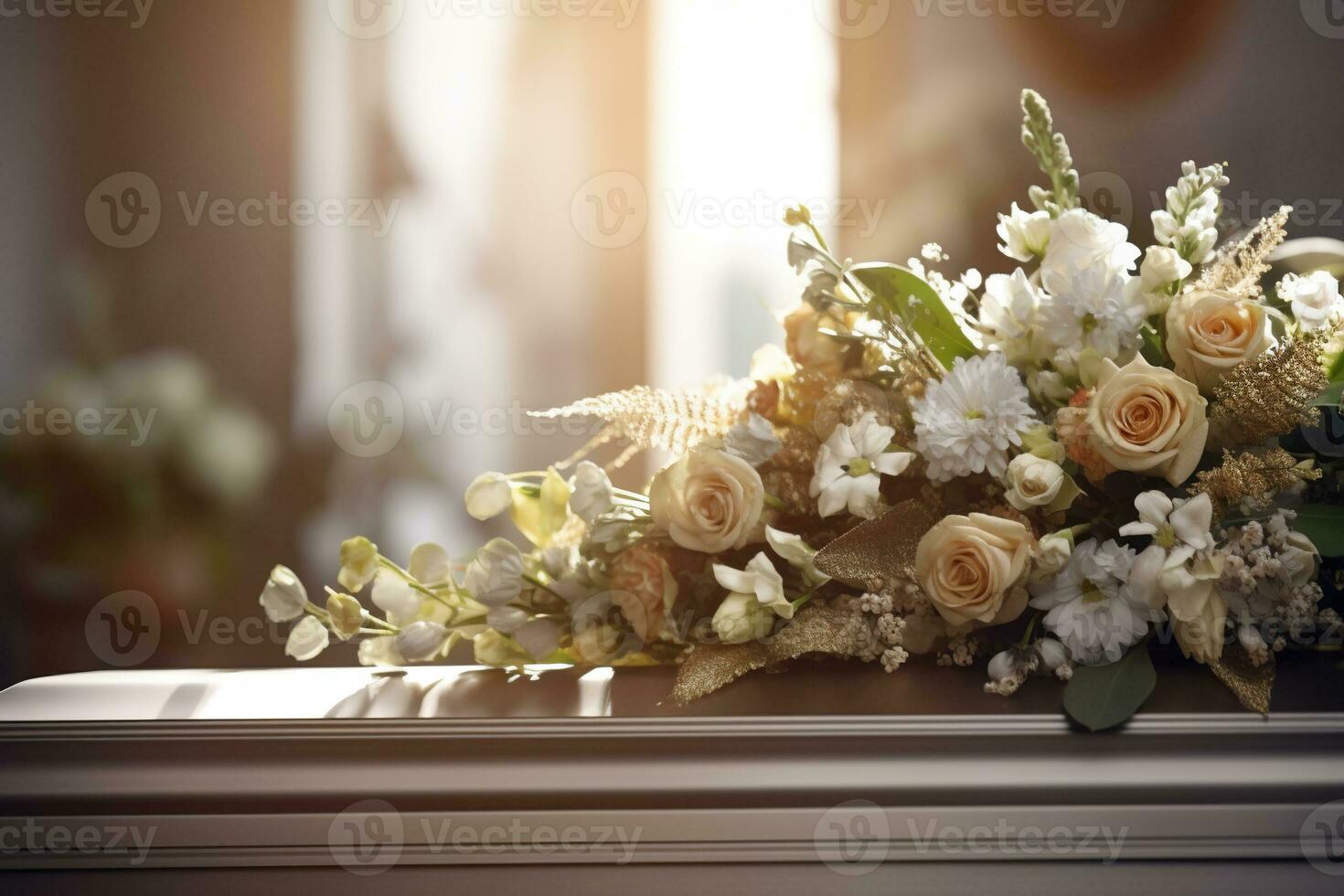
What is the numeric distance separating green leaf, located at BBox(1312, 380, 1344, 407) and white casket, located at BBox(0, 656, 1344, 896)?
Answer: 8.4 inches

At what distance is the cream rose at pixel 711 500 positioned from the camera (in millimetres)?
610

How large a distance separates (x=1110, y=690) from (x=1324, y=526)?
0.21 meters

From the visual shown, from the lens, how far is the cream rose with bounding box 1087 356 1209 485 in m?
0.57

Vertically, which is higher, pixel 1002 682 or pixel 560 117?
pixel 560 117

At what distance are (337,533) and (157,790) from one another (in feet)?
3.20

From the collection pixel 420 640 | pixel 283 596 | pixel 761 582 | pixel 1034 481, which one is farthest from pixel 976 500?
pixel 283 596

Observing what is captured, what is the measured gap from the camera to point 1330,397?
0.61 metres

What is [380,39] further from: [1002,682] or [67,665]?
[1002,682]

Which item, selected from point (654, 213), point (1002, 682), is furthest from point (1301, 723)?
point (654, 213)

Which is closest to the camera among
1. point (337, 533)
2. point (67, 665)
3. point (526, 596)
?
point (526, 596)

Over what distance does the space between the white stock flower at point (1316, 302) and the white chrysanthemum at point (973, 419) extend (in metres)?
0.20

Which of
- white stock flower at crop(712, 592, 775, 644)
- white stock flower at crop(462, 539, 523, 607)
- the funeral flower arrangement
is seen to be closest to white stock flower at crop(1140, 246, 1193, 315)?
the funeral flower arrangement

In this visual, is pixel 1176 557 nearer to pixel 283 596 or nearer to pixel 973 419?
pixel 973 419

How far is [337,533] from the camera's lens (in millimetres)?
1426
